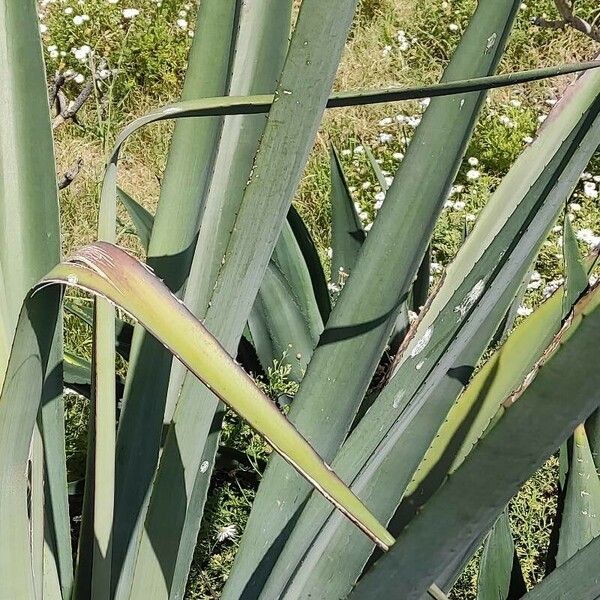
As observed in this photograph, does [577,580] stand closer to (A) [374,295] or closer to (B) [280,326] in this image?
(A) [374,295]

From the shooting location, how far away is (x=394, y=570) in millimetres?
436

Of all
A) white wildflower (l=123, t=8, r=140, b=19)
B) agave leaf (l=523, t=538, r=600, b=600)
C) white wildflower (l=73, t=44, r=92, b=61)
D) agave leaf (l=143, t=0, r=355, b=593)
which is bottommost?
agave leaf (l=523, t=538, r=600, b=600)

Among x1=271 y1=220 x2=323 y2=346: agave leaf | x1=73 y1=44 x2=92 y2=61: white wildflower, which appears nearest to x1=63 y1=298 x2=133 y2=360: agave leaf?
x1=271 y1=220 x2=323 y2=346: agave leaf

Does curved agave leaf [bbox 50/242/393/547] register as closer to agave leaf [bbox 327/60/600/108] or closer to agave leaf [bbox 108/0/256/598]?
agave leaf [bbox 327/60/600/108]

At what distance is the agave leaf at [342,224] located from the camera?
1.79 meters

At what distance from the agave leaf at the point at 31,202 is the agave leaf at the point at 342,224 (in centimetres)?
106

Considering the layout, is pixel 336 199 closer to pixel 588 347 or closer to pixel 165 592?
pixel 165 592

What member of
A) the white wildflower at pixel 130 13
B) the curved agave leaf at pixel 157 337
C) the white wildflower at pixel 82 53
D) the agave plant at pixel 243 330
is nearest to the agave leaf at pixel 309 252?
the agave plant at pixel 243 330

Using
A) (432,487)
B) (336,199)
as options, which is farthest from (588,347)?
(336,199)

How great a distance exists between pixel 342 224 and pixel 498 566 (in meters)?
0.92

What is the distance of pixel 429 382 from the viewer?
62 cm

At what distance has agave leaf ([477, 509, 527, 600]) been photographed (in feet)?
3.35

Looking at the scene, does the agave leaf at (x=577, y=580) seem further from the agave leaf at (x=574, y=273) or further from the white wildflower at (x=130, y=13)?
the white wildflower at (x=130, y=13)

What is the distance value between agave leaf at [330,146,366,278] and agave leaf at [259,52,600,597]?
107 centimetres
